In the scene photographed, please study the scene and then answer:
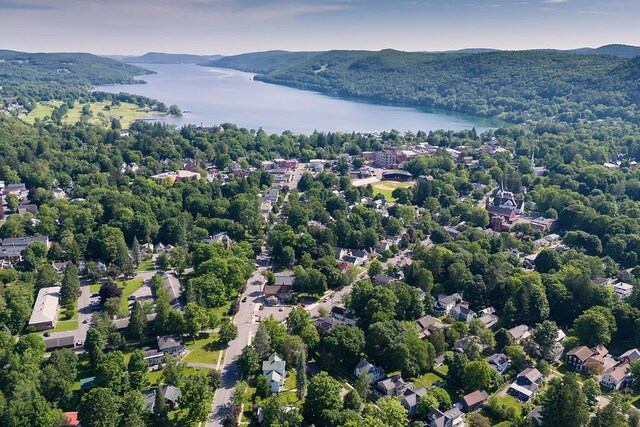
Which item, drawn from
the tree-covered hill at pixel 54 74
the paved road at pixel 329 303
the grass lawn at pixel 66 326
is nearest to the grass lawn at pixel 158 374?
the grass lawn at pixel 66 326

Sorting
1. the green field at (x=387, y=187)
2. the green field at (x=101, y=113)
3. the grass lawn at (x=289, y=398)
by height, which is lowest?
the grass lawn at (x=289, y=398)

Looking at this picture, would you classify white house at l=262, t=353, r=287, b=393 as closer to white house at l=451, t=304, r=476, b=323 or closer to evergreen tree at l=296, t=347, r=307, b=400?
evergreen tree at l=296, t=347, r=307, b=400

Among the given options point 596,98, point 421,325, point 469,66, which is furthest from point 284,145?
point 469,66

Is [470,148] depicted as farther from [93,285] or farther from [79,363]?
[79,363]

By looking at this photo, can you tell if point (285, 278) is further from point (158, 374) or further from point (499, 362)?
point (499, 362)

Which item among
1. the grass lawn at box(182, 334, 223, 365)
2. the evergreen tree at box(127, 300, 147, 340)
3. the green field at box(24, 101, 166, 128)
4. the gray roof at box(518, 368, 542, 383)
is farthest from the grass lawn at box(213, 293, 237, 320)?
the green field at box(24, 101, 166, 128)

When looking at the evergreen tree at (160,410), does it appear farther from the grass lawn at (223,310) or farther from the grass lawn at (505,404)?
the grass lawn at (505,404)

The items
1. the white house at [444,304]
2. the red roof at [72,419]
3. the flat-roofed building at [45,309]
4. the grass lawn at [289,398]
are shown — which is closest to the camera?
the red roof at [72,419]
